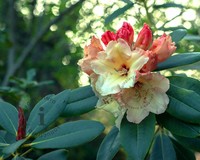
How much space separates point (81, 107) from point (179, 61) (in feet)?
0.96

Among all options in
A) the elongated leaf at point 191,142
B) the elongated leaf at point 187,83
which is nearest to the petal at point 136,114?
the elongated leaf at point 187,83

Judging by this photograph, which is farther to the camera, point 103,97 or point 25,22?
point 25,22

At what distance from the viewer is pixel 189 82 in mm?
1128

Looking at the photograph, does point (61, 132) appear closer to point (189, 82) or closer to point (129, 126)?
point (129, 126)

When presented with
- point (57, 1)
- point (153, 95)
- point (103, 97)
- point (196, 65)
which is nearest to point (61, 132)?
point (103, 97)

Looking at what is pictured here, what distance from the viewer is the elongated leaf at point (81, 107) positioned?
1169 millimetres

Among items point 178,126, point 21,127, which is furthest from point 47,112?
point 178,126

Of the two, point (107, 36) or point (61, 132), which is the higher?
point (107, 36)

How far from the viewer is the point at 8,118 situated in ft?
3.94

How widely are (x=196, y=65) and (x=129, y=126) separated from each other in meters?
0.40

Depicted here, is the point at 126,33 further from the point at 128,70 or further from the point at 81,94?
the point at 81,94

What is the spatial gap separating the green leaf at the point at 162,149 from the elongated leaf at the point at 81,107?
0.25 metres

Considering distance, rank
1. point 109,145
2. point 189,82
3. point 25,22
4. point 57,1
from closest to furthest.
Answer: point 189,82 < point 109,145 < point 57,1 < point 25,22

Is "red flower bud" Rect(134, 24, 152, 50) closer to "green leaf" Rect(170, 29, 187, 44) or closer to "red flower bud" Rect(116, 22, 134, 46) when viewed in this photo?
"red flower bud" Rect(116, 22, 134, 46)
